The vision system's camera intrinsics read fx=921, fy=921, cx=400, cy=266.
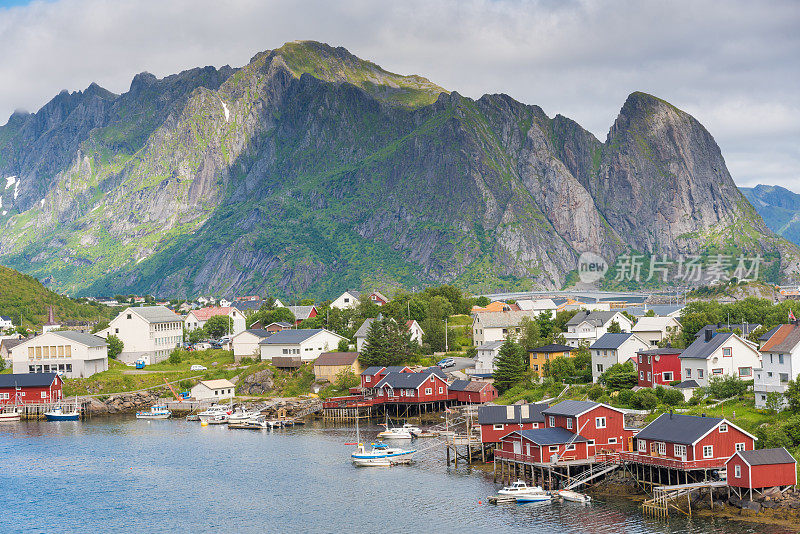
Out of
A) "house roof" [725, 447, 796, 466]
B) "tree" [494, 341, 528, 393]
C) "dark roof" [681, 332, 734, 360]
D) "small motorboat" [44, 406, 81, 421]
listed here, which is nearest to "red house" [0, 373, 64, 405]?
"small motorboat" [44, 406, 81, 421]

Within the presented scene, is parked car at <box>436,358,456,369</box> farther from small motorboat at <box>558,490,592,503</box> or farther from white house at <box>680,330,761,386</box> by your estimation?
small motorboat at <box>558,490,592,503</box>

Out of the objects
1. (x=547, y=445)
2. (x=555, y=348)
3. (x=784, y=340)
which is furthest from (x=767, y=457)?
(x=555, y=348)

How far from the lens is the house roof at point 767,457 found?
56.9m

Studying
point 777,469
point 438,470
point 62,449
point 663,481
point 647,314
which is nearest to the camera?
point 777,469

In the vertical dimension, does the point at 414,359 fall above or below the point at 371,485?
above

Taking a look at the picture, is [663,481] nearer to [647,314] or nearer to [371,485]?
[371,485]

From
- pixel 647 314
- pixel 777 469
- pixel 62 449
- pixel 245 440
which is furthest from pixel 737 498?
pixel 647 314

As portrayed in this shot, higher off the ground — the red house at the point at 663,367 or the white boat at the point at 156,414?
the red house at the point at 663,367

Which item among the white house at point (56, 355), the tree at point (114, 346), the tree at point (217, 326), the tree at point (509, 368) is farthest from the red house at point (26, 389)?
the tree at point (509, 368)

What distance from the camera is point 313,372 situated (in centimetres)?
12375

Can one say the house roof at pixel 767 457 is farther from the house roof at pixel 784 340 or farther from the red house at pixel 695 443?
the house roof at pixel 784 340

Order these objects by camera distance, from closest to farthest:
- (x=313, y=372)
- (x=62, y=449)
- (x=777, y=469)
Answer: (x=777, y=469) < (x=62, y=449) < (x=313, y=372)

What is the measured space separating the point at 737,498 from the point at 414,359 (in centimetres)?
6886

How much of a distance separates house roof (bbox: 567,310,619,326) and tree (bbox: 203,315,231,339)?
68.8m
